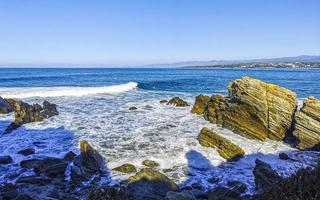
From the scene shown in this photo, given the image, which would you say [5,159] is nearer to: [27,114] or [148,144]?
[148,144]

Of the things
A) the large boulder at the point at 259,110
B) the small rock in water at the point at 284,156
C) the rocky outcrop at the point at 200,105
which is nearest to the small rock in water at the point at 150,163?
the small rock in water at the point at 284,156

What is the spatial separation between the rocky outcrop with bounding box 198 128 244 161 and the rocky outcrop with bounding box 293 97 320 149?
3245mm

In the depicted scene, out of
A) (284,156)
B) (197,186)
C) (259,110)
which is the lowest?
(284,156)

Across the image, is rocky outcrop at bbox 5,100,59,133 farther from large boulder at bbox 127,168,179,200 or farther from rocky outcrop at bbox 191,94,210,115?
large boulder at bbox 127,168,179,200

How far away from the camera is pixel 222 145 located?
558 inches

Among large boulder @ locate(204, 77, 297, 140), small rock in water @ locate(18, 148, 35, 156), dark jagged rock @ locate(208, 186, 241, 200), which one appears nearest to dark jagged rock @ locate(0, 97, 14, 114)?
small rock in water @ locate(18, 148, 35, 156)

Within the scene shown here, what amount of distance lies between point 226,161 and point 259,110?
4.61m

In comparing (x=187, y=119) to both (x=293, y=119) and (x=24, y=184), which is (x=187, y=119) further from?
(x=24, y=184)

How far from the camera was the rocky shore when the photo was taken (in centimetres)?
824

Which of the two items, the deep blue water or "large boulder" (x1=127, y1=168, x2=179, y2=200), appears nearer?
"large boulder" (x1=127, y1=168, x2=179, y2=200)

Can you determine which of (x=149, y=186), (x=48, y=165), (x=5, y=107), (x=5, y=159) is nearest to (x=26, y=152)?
(x=5, y=159)

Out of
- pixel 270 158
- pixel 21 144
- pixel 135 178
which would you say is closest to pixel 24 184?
pixel 135 178

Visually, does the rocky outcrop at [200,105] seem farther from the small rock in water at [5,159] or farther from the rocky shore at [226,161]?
the small rock in water at [5,159]

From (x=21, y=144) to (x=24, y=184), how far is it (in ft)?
16.0
